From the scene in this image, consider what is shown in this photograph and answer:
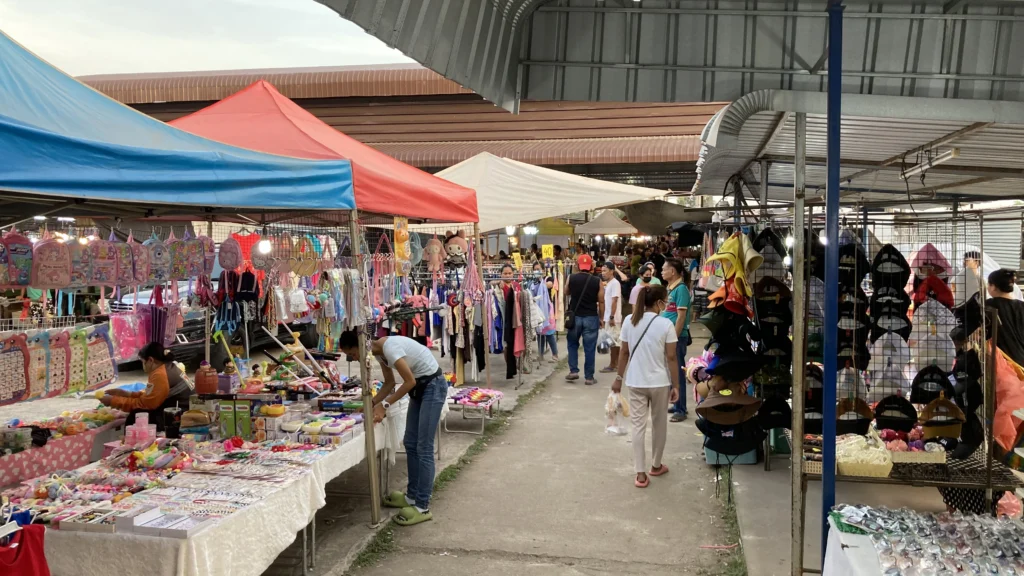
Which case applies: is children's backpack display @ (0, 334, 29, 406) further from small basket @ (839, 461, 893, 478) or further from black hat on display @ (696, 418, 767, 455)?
small basket @ (839, 461, 893, 478)

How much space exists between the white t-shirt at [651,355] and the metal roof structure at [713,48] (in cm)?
291

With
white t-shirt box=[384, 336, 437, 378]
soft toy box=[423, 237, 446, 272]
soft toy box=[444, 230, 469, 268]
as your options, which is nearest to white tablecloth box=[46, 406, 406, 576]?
white t-shirt box=[384, 336, 437, 378]

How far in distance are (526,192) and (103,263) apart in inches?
254

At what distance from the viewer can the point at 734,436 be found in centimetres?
475

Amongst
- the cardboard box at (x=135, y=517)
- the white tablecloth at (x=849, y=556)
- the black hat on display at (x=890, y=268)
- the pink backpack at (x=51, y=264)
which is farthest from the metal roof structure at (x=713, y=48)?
the pink backpack at (x=51, y=264)

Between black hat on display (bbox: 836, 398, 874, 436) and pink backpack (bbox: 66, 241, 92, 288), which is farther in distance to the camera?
pink backpack (bbox: 66, 241, 92, 288)

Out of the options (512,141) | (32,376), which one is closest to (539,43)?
(32,376)

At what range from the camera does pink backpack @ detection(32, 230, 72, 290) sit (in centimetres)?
480

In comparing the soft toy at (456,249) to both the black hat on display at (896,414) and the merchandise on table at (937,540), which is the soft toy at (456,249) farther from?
the merchandise on table at (937,540)

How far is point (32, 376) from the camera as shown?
510 centimetres

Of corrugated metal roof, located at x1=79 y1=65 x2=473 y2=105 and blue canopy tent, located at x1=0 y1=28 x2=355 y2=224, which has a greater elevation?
corrugated metal roof, located at x1=79 y1=65 x2=473 y2=105

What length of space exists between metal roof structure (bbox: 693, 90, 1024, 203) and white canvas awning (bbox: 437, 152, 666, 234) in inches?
121

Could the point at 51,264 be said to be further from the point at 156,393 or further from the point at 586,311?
the point at 586,311

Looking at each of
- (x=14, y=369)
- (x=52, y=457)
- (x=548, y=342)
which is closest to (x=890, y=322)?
(x=14, y=369)
